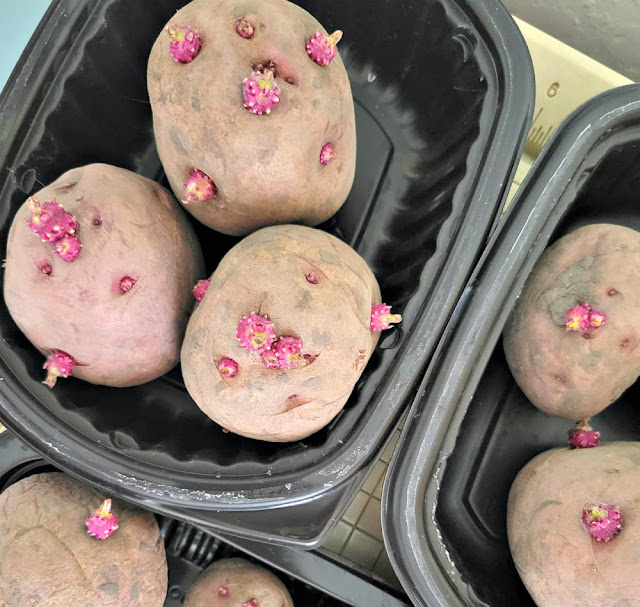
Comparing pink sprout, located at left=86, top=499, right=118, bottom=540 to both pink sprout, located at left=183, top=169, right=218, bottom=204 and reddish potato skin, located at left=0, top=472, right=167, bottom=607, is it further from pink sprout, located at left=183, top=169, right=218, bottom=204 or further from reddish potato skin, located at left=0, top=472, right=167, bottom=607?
pink sprout, located at left=183, top=169, right=218, bottom=204

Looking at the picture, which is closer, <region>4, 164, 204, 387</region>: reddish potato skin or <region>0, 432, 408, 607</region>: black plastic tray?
<region>4, 164, 204, 387</region>: reddish potato skin

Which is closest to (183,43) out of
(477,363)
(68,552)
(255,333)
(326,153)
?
(326,153)

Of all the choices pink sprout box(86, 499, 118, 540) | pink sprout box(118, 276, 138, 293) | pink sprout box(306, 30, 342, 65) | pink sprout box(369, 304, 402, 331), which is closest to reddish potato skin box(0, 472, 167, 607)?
pink sprout box(86, 499, 118, 540)

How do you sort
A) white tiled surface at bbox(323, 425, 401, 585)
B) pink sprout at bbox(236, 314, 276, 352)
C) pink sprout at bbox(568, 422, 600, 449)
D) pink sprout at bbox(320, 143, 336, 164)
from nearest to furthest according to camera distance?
pink sprout at bbox(236, 314, 276, 352) → pink sprout at bbox(320, 143, 336, 164) → pink sprout at bbox(568, 422, 600, 449) → white tiled surface at bbox(323, 425, 401, 585)

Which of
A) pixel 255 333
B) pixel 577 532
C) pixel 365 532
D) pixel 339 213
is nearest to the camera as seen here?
pixel 255 333

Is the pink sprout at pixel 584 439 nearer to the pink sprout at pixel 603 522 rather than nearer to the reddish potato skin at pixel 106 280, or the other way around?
the pink sprout at pixel 603 522

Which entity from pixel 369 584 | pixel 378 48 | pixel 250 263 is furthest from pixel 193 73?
pixel 369 584

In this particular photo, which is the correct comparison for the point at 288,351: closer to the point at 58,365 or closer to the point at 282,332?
the point at 282,332
